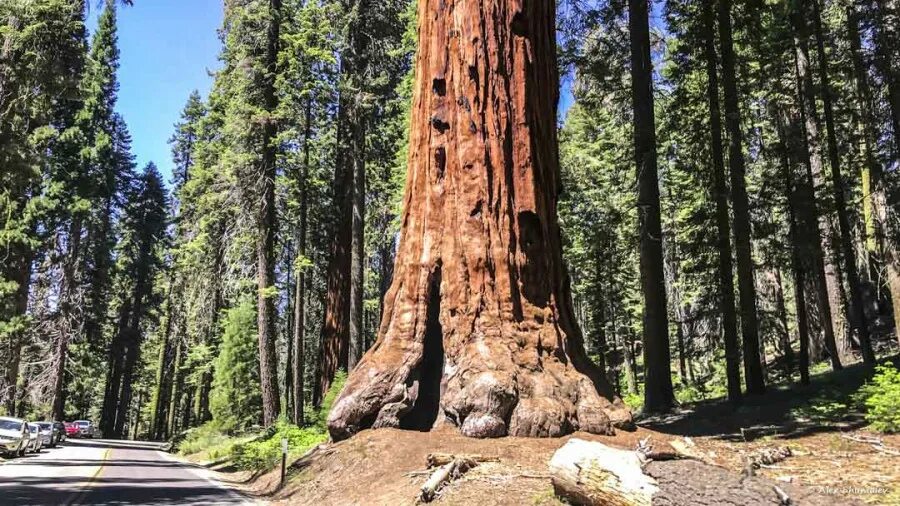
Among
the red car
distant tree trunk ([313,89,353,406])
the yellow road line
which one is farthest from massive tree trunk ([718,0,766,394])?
the red car

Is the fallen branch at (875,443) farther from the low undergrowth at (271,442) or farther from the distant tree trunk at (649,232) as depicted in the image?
the low undergrowth at (271,442)

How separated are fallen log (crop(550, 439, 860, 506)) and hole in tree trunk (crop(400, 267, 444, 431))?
310 cm

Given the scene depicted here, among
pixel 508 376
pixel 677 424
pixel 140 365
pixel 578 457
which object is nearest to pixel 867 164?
pixel 677 424

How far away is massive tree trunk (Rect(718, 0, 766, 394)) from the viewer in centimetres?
1368

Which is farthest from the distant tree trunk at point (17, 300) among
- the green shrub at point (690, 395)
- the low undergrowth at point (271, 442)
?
the green shrub at point (690, 395)

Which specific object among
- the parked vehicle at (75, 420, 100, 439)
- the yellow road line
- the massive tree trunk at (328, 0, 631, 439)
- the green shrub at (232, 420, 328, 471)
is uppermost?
the massive tree trunk at (328, 0, 631, 439)

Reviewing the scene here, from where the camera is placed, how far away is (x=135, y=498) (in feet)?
36.2

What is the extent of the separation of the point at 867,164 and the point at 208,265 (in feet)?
78.4

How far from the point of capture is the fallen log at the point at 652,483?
13.3 ft

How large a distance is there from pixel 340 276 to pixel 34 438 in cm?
1338

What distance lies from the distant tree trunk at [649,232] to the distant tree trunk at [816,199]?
13.3ft

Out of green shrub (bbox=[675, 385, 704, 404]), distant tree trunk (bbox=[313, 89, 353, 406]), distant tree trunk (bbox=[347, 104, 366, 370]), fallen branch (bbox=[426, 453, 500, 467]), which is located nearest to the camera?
fallen branch (bbox=[426, 453, 500, 467])

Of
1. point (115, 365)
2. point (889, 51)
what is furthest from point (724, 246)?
point (115, 365)

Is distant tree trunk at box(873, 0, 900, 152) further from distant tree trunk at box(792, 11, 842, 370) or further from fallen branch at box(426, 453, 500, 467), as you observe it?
fallen branch at box(426, 453, 500, 467)
